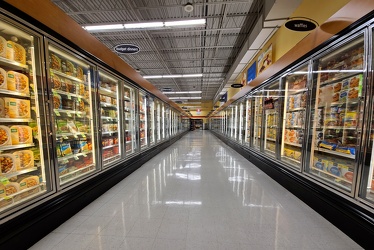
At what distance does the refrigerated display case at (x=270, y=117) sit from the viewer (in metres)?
4.34

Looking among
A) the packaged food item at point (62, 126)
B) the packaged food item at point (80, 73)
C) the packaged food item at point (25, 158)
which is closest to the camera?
the packaged food item at point (25, 158)

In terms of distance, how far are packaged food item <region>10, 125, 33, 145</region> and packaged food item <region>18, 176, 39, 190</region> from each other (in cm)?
46

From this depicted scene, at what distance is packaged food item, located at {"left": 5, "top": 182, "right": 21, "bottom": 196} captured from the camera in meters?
1.82

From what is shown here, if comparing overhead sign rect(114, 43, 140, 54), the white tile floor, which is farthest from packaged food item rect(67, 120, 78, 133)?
overhead sign rect(114, 43, 140, 54)

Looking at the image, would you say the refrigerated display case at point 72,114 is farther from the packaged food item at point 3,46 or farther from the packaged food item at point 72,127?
the packaged food item at point 3,46

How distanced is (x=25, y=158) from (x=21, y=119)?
1.63 ft

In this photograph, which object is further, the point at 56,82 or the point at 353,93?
the point at 56,82

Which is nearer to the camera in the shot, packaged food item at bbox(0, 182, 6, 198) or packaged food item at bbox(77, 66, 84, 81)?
packaged food item at bbox(0, 182, 6, 198)

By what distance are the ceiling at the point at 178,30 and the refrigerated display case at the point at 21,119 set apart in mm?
3600

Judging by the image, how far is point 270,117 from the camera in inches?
187

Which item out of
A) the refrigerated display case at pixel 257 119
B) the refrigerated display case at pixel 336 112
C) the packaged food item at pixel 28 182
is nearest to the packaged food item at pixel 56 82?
the packaged food item at pixel 28 182

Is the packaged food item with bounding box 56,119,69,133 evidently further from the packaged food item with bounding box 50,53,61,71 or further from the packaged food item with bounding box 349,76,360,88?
the packaged food item with bounding box 349,76,360,88

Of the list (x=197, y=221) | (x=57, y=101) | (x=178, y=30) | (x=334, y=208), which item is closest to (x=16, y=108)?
(x=57, y=101)

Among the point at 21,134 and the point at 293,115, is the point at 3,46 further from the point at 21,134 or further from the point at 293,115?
the point at 293,115
